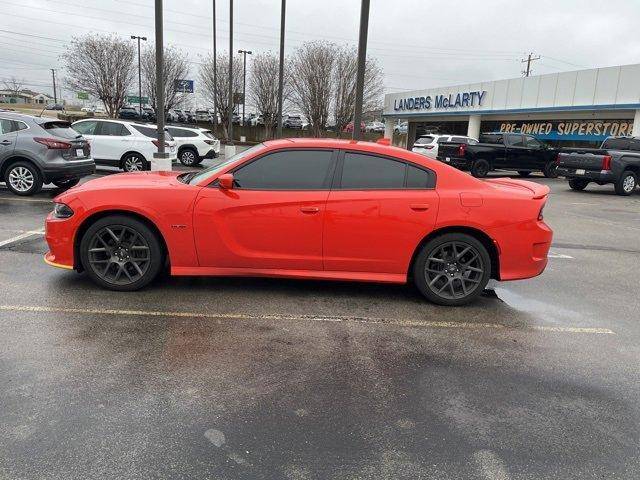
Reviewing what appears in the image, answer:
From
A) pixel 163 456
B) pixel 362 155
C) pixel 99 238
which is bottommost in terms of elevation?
pixel 163 456

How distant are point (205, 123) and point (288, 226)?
48.7 metres

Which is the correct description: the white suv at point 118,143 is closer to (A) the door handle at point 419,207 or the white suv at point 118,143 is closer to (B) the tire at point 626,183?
(A) the door handle at point 419,207

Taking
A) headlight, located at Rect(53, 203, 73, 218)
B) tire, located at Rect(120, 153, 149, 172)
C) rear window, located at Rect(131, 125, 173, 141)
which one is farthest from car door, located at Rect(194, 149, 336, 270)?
rear window, located at Rect(131, 125, 173, 141)

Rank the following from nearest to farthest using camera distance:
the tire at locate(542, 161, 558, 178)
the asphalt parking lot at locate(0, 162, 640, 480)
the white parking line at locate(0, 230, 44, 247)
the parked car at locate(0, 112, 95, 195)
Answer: the asphalt parking lot at locate(0, 162, 640, 480) → the white parking line at locate(0, 230, 44, 247) → the parked car at locate(0, 112, 95, 195) → the tire at locate(542, 161, 558, 178)

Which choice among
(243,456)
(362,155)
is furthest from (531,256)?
(243,456)

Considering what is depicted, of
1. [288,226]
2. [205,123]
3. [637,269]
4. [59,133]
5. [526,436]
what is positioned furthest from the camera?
[205,123]

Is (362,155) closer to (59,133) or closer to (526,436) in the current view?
(526,436)

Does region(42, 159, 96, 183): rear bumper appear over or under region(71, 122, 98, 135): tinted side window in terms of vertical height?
under

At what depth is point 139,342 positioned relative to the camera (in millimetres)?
3963

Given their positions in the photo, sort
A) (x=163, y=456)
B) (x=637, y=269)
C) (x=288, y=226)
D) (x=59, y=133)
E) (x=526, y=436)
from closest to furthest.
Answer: (x=163, y=456)
(x=526, y=436)
(x=288, y=226)
(x=637, y=269)
(x=59, y=133)

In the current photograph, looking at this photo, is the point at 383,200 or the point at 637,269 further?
the point at 637,269

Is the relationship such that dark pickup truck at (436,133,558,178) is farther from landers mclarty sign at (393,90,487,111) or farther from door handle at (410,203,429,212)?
door handle at (410,203,429,212)

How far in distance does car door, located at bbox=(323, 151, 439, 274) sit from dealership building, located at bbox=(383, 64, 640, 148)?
21433mm

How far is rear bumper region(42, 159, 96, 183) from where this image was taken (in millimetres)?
10219
